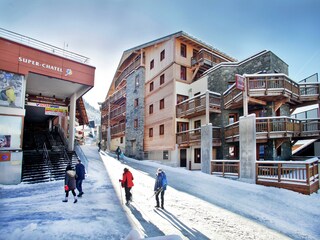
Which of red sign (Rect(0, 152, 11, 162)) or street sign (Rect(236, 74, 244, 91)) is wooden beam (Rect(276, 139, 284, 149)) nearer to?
street sign (Rect(236, 74, 244, 91))

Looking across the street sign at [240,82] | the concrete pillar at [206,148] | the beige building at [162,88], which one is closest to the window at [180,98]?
the beige building at [162,88]

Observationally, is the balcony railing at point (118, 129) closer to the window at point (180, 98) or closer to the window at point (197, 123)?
the window at point (180, 98)

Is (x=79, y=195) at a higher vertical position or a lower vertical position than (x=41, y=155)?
lower

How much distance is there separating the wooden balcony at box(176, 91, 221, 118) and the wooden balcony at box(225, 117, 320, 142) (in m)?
3.37

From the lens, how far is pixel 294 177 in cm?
1155

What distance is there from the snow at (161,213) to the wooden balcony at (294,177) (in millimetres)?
463

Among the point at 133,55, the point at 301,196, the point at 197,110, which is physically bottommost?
the point at 301,196

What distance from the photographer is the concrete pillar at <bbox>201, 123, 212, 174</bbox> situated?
16047 mm

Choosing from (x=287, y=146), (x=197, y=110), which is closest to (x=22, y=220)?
(x=197, y=110)

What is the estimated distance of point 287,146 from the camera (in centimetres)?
1730

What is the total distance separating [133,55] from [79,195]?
2624 centimetres

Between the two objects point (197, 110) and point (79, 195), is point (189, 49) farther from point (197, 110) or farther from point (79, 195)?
point (79, 195)

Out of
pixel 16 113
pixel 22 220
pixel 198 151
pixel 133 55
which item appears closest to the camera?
pixel 22 220

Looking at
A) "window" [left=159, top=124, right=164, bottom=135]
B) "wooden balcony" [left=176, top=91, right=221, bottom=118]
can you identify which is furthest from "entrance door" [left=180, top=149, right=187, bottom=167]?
"wooden balcony" [left=176, top=91, right=221, bottom=118]
